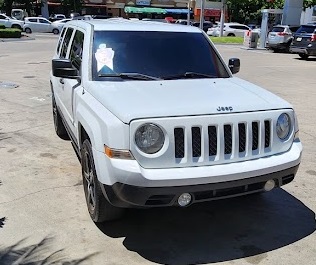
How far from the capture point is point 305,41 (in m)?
21.5

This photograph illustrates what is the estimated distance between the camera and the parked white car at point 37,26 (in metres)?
42.4

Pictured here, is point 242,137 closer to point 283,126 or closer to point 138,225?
point 283,126

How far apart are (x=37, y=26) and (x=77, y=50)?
40.3 metres

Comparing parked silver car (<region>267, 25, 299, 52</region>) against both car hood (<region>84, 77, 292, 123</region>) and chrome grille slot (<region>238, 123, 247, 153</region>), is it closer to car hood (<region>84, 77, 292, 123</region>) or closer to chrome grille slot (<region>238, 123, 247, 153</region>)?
car hood (<region>84, 77, 292, 123</region>)

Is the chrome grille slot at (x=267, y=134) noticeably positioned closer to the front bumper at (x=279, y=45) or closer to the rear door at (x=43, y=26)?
the front bumper at (x=279, y=45)

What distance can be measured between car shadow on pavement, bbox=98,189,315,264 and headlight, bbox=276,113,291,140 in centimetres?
91

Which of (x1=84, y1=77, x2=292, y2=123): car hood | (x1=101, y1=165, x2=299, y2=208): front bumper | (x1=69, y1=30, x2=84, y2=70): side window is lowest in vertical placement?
(x1=101, y1=165, x2=299, y2=208): front bumper

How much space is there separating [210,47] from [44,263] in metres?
3.07

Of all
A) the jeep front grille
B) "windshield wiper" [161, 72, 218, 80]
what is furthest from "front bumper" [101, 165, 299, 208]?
"windshield wiper" [161, 72, 218, 80]

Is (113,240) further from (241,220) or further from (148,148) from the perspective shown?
(241,220)

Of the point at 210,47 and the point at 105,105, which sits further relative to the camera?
the point at 210,47

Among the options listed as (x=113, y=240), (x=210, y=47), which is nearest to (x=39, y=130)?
(x=210, y=47)

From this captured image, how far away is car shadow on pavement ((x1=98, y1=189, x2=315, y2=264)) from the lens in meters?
3.68

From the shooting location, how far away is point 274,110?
377 cm
